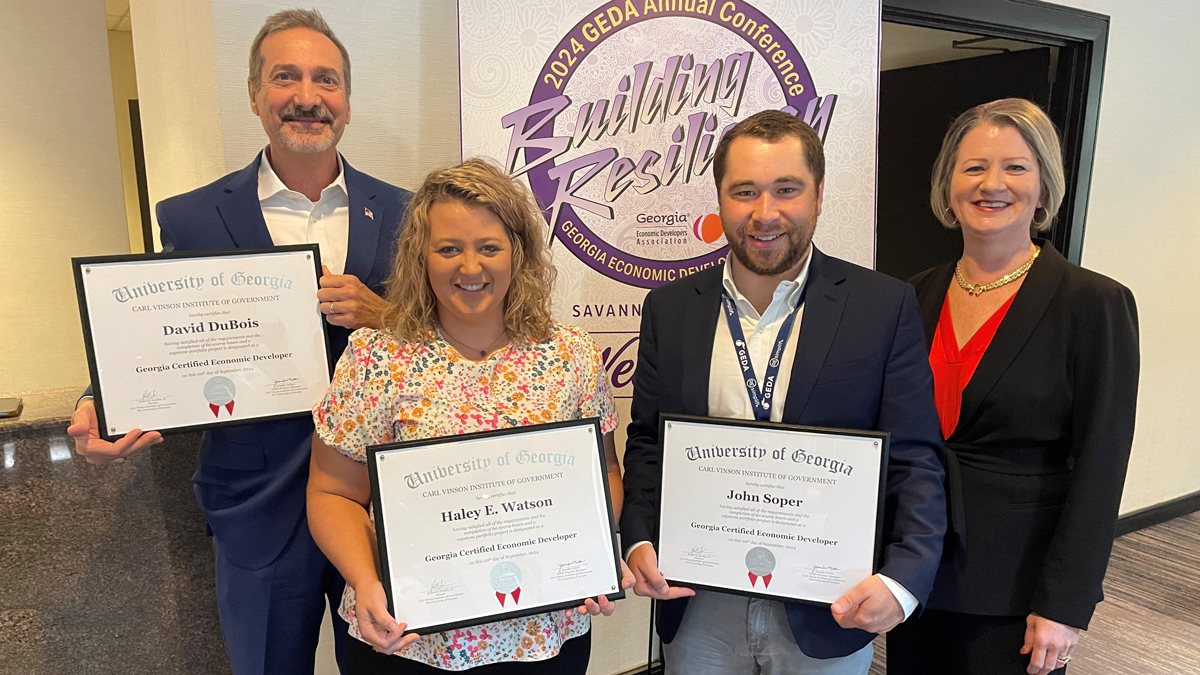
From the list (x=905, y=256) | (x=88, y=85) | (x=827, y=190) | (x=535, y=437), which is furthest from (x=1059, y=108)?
(x=88, y=85)

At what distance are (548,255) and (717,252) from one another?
0.54 meters

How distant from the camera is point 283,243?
170 centimetres

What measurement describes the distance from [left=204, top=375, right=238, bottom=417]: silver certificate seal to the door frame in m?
3.02

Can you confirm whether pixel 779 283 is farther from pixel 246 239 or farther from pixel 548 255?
pixel 246 239

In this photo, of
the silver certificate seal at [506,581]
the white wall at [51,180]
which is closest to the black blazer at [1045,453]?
the silver certificate seal at [506,581]

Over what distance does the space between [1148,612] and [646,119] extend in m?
3.28

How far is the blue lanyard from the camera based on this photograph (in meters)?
1.51

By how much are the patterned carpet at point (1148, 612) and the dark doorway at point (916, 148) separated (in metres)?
1.95

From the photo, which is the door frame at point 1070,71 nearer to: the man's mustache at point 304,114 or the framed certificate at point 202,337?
the man's mustache at point 304,114

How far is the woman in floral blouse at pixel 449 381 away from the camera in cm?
138

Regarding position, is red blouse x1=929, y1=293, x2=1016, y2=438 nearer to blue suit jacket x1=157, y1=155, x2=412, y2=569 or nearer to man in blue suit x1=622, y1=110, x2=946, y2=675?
man in blue suit x1=622, y1=110, x2=946, y2=675

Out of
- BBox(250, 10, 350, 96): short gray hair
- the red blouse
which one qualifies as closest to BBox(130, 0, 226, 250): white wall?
BBox(250, 10, 350, 96): short gray hair
